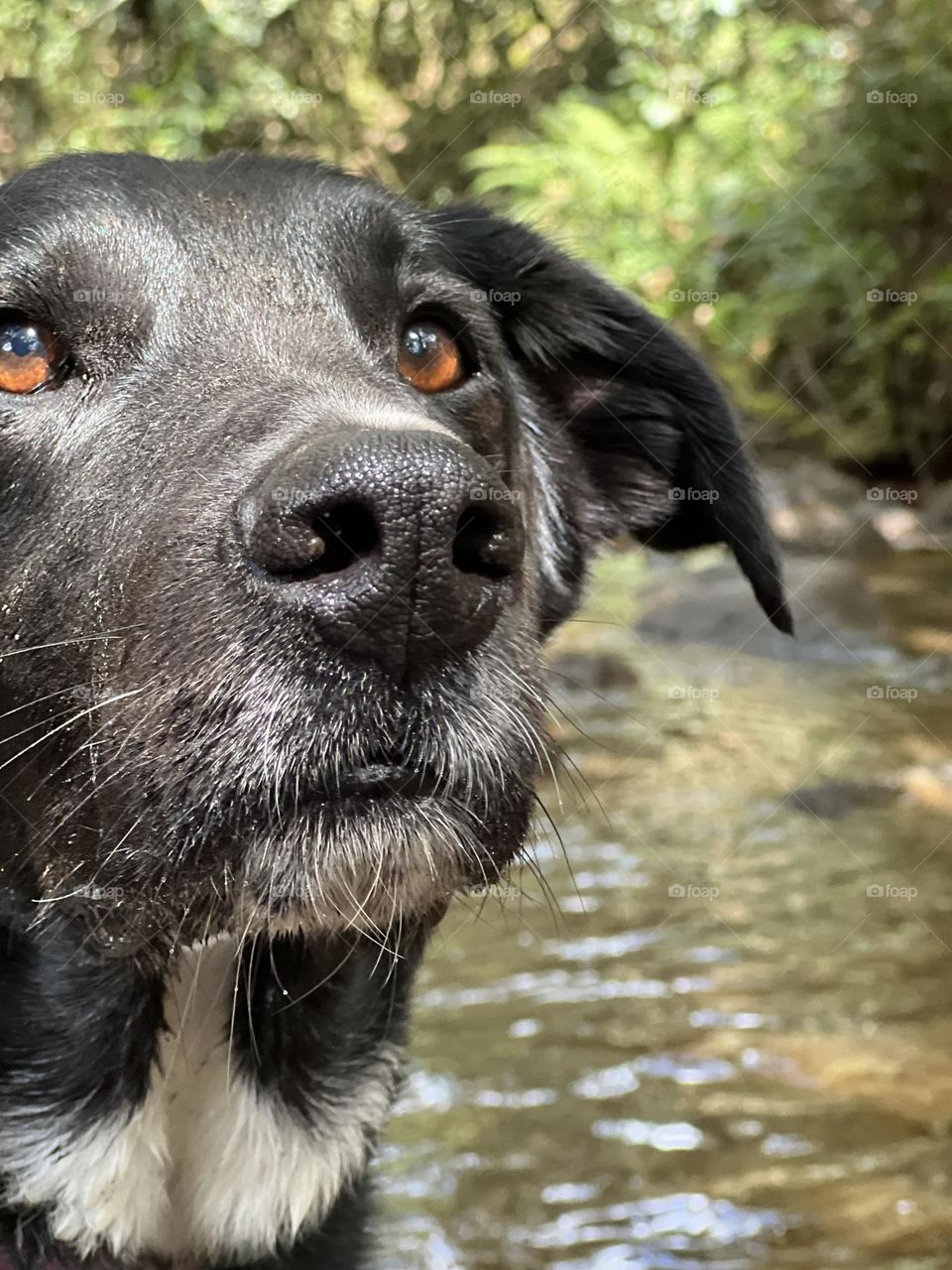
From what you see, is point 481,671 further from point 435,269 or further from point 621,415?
point 621,415

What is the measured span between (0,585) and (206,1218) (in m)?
1.21

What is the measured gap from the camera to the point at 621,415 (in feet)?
10.8

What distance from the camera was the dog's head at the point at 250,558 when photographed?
1764 millimetres

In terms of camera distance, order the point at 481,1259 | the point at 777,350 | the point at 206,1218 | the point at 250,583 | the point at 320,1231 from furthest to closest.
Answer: the point at 777,350
the point at 481,1259
the point at 320,1231
the point at 206,1218
the point at 250,583

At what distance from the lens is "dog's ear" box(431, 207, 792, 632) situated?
3.11 m

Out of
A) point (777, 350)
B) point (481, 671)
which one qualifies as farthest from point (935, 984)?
point (777, 350)
